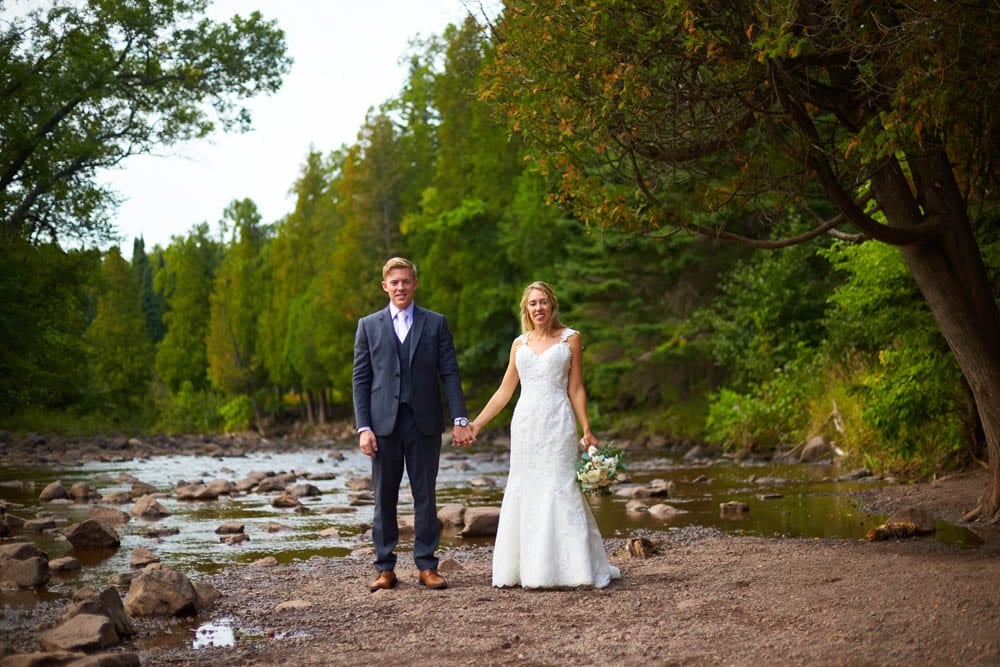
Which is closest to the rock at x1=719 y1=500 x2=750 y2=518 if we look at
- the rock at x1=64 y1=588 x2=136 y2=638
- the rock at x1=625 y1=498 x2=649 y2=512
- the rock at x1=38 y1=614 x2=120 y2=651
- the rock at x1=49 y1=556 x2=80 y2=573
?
the rock at x1=625 y1=498 x2=649 y2=512

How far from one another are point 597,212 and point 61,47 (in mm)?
24954

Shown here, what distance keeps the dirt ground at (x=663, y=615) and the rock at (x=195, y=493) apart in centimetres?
903

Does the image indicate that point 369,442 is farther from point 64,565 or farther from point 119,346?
point 119,346

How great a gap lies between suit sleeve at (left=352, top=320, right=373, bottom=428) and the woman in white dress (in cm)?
83

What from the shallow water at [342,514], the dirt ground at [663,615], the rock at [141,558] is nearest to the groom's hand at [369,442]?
the dirt ground at [663,615]

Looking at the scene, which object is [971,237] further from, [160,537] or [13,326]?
[13,326]

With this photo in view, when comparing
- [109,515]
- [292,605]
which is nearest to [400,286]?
[292,605]

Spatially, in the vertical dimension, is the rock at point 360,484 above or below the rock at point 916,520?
below

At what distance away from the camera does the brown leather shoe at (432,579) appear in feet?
28.2

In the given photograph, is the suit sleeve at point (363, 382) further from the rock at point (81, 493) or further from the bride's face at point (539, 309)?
the rock at point (81, 493)

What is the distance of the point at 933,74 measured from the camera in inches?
354

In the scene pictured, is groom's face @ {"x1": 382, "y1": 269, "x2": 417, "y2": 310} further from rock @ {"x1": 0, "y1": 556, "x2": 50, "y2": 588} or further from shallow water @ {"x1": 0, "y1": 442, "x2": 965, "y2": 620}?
rock @ {"x1": 0, "y1": 556, "x2": 50, "y2": 588}

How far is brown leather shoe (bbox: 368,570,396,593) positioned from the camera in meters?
8.62

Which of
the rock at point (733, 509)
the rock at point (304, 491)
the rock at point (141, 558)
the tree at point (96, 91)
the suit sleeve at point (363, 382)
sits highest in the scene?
the tree at point (96, 91)
